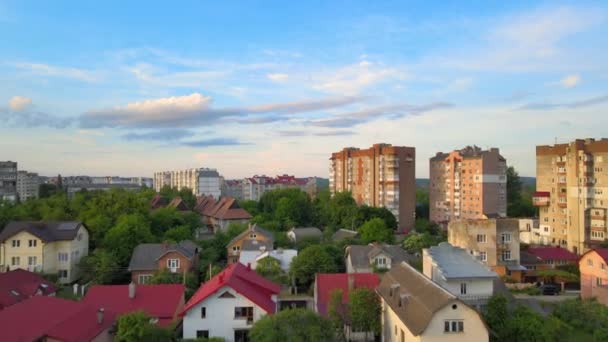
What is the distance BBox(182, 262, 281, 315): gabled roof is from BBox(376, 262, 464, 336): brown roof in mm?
5578

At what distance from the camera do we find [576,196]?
50.4 m

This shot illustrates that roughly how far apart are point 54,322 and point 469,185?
2325 inches

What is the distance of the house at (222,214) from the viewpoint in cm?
5981

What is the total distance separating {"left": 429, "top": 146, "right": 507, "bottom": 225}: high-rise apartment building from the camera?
64375 millimetres

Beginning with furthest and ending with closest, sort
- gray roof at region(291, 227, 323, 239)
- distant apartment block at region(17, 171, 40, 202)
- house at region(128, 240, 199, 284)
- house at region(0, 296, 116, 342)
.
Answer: distant apartment block at region(17, 171, 40, 202) → gray roof at region(291, 227, 323, 239) → house at region(128, 240, 199, 284) → house at region(0, 296, 116, 342)

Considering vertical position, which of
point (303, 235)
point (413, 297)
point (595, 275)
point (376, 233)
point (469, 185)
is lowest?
point (595, 275)

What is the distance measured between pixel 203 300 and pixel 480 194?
2070 inches

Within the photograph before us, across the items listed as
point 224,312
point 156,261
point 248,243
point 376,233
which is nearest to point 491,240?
point 376,233

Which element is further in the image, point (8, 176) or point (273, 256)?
point (8, 176)

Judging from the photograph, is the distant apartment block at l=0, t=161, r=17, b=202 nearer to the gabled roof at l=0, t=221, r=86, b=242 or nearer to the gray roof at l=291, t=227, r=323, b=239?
the gabled roof at l=0, t=221, r=86, b=242

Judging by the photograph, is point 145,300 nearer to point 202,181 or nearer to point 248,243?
point 248,243

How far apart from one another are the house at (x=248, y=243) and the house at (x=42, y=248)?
12360 millimetres

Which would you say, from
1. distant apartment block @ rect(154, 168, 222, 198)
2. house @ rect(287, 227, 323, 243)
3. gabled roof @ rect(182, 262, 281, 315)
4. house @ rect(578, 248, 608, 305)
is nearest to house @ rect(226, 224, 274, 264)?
house @ rect(287, 227, 323, 243)

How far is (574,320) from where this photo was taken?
22.2 metres
